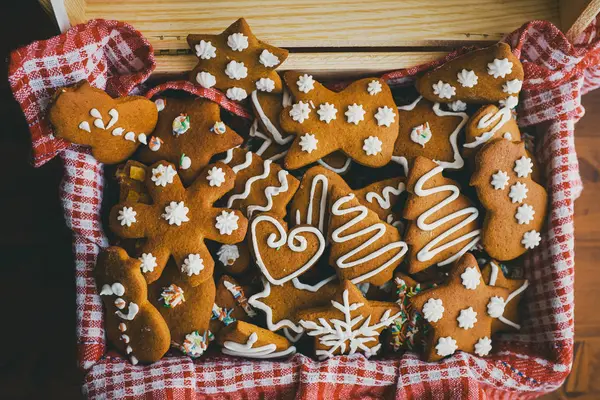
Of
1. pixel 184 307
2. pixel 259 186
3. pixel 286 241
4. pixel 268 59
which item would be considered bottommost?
pixel 184 307

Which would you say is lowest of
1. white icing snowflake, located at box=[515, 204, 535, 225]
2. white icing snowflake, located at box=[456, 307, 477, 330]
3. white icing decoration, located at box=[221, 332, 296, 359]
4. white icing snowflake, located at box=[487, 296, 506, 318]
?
white icing decoration, located at box=[221, 332, 296, 359]

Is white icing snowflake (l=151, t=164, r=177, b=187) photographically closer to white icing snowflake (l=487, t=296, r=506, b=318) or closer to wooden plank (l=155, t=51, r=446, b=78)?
wooden plank (l=155, t=51, r=446, b=78)

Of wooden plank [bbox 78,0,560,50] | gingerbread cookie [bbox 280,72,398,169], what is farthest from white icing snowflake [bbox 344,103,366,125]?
wooden plank [bbox 78,0,560,50]

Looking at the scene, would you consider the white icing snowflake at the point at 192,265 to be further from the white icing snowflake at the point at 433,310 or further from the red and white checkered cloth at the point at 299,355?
the white icing snowflake at the point at 433,310

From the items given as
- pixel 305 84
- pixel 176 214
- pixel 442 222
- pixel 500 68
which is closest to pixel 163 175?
pixel 176 214

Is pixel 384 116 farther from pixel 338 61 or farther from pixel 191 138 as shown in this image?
pixel 191 138

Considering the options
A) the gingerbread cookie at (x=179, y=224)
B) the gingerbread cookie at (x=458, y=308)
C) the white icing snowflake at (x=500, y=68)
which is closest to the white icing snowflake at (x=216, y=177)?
the gingerbread cookie at (x=179, y=224)
